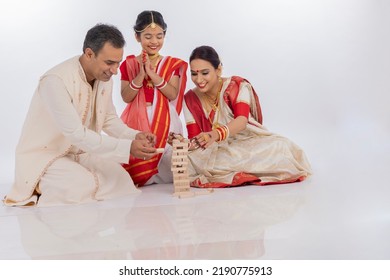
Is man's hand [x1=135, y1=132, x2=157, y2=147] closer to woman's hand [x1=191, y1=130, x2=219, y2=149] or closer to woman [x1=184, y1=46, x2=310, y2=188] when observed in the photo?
woman's hand [x1=191, y1=130, x2=219, y2=149]

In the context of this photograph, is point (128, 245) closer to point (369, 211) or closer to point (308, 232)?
point (308, 232)

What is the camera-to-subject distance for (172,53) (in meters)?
7.75

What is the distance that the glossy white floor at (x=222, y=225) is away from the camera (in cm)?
345

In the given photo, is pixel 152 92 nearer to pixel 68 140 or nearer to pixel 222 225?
pixel 68 140

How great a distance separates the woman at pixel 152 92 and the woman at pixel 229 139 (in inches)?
6.9

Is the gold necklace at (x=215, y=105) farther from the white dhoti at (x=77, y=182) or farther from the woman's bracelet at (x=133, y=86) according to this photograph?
the white dhoti at (x=77, y=182)

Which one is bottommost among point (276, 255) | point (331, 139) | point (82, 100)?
point (331, 139)

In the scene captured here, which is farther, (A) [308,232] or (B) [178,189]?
(B) [178,189]

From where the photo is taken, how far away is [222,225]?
394 centimetres

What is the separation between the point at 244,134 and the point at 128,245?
6.73 ft

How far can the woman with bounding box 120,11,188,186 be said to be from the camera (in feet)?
17.3

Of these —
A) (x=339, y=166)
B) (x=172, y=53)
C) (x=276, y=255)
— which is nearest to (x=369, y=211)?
(x=276, y=255)

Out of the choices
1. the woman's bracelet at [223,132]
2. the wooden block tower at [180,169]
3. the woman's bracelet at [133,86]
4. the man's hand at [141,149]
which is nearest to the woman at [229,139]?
Answer: the woman's bracelet at [223,132]

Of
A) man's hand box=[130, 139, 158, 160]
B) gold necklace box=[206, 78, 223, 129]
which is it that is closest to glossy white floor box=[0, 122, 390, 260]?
man's hand box=[130, 139, 158, 160]
